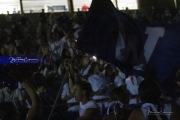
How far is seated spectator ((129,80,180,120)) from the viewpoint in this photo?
3.45 metres

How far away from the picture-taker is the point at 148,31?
4.44m

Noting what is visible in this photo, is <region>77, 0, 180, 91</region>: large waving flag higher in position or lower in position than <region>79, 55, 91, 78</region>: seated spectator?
higher

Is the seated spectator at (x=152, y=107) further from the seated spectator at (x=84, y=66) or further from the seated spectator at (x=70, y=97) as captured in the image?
the seated spectator at (x=84, y=66)

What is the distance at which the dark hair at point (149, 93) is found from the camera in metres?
3.57

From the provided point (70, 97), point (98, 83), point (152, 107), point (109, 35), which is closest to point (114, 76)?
point (98, 83)

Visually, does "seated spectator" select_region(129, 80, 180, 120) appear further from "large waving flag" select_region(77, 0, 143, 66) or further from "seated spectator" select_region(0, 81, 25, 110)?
"seated spectator" select_region(0, 81, 25, 110)

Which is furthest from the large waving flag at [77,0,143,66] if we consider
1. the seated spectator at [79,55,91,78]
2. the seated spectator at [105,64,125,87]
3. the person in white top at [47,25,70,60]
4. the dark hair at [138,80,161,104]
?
the person in white top at [47,25,70,60]

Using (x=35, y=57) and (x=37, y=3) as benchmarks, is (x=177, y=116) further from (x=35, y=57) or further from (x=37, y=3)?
(x=37, y=3)

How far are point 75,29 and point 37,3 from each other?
326 inches

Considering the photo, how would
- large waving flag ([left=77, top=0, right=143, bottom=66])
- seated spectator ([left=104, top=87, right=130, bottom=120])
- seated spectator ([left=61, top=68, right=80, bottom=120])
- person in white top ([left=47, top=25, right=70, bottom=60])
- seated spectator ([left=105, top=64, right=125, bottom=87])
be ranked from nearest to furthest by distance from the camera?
1. seated spectator ([left=104, top=87, right=130, bottom=120])
2. large waving flag ([left=77, top=0, right=143, bottom=66])
3. seated spectator ([left=61, top=68, right=80, bottom=120])
4. seated spectator ([left=105, top=64, right=125, bottom=87])
5. person in white top ([left=47, top=25, right=70, bottom=60])

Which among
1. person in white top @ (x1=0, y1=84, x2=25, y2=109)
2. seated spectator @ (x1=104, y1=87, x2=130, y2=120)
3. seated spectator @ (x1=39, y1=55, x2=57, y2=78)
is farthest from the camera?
seated spectator @ (x1=39, y1=55, x2=57, y2=78)

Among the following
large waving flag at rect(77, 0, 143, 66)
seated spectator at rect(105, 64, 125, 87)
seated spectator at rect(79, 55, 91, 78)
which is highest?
large waving flag at rect(77, 0, 143, 66)

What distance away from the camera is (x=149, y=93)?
3.63 metres

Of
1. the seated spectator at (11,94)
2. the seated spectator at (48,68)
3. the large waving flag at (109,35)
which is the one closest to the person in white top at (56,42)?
the seated spectator at (48,68)
